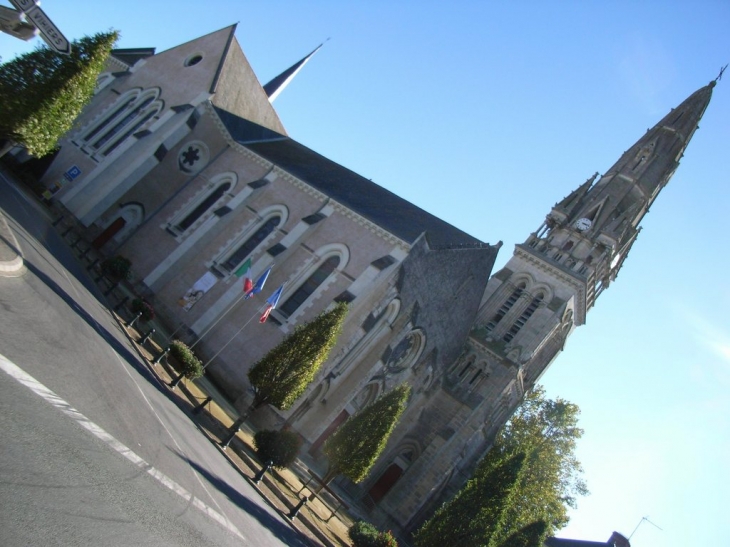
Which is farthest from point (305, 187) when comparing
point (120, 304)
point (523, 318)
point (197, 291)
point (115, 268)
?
point (523, 318)

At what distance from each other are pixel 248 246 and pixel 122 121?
1156cm

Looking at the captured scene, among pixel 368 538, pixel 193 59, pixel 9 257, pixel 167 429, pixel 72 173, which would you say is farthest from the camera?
pixel 193 59

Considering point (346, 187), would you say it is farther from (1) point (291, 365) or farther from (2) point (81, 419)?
(2) point (81, 419)

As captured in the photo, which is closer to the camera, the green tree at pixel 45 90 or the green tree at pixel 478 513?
the green tree at pixel 45 90

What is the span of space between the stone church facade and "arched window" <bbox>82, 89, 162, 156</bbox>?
9 centimetres

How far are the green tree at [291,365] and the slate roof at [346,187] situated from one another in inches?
297

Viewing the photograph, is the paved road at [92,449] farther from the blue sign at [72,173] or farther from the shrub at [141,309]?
the blue sign at [72,173]

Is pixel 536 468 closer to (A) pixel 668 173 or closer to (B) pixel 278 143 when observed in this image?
(A) pixel 668 173

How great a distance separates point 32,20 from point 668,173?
4422 centimetres

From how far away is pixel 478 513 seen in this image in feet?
62.5

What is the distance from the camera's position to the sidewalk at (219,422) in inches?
580

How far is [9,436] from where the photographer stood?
647 centimetres

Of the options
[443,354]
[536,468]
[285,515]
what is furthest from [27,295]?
[536,468]

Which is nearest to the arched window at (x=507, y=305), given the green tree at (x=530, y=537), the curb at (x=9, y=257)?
the green tree at (x=530, y=537)
